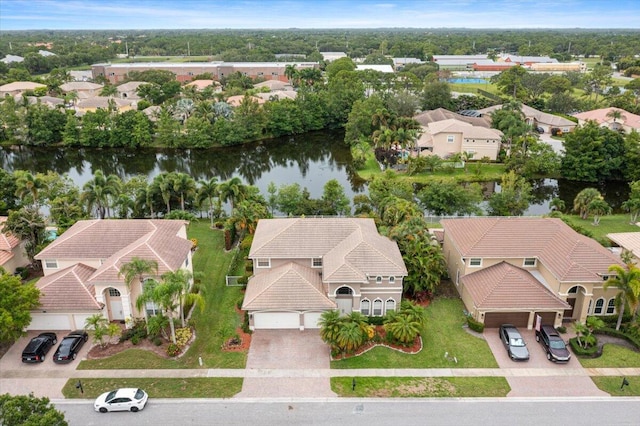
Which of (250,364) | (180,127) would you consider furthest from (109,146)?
(250,364)

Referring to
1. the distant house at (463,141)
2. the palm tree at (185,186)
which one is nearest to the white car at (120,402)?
the palm tree at (185,186)

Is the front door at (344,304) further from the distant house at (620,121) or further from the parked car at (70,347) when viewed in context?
the distant house at (620,121)

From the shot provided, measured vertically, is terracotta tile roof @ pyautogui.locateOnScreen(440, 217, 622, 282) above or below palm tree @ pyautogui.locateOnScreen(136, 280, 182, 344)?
above

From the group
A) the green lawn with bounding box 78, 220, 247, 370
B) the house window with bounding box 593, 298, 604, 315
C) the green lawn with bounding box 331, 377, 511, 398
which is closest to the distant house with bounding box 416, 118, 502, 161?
the green lawn with bounding box 78, 220, 247, 370

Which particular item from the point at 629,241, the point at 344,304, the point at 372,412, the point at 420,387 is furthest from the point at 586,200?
the point at 372,412

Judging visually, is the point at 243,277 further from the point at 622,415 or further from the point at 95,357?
the point at 622,415

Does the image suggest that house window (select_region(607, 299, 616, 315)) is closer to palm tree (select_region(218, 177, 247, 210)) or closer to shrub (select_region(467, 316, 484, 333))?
shrub (select_region(467, 316, 484, 333))
